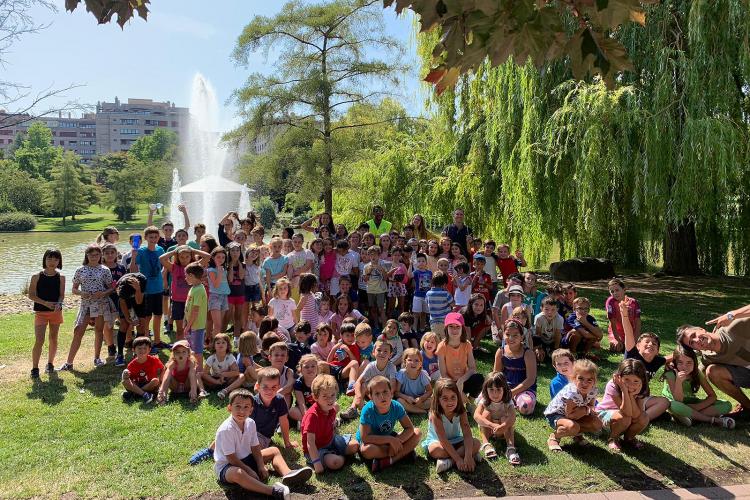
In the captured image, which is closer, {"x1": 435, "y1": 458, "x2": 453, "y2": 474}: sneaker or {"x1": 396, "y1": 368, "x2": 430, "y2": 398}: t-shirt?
{"x1": 435, "y1": 458, "x2": 453, "y2": 474}: sneaker

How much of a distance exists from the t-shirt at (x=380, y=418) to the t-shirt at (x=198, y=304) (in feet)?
9.19

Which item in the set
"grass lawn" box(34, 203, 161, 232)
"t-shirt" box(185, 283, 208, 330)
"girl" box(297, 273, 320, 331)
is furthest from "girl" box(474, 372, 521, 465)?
"grass lawn" box(34, 203, 161, 232)

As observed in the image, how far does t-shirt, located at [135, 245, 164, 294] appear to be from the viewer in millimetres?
7625

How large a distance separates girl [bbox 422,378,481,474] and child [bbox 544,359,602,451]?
0.76m

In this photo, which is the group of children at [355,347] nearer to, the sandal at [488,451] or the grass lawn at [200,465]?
the sandal at [488,451]

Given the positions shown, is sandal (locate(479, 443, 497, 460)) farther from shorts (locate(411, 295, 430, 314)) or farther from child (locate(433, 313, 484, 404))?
shorts (locate(411, 295, 430, 314))

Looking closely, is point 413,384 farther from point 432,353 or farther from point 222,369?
point 222,369

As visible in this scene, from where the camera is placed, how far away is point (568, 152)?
11.0 meters

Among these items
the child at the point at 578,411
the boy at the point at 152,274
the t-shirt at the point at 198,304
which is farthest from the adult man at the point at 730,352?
the boy at the point at 152,274

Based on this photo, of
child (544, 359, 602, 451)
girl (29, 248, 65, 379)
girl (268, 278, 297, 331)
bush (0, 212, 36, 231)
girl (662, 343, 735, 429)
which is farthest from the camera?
bush (0, 212, 36, 231)

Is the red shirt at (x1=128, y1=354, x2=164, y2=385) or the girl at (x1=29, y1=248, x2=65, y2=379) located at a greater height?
the girl at (x1=29, y1=248, x2=65, y2=379)

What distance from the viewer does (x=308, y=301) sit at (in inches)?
300

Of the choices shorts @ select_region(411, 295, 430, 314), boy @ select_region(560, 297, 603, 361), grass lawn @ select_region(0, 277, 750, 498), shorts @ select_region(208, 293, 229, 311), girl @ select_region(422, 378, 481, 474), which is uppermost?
shorts @ select_region(208, 293, 229, 311)

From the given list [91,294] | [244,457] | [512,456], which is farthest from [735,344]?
[91,294]
